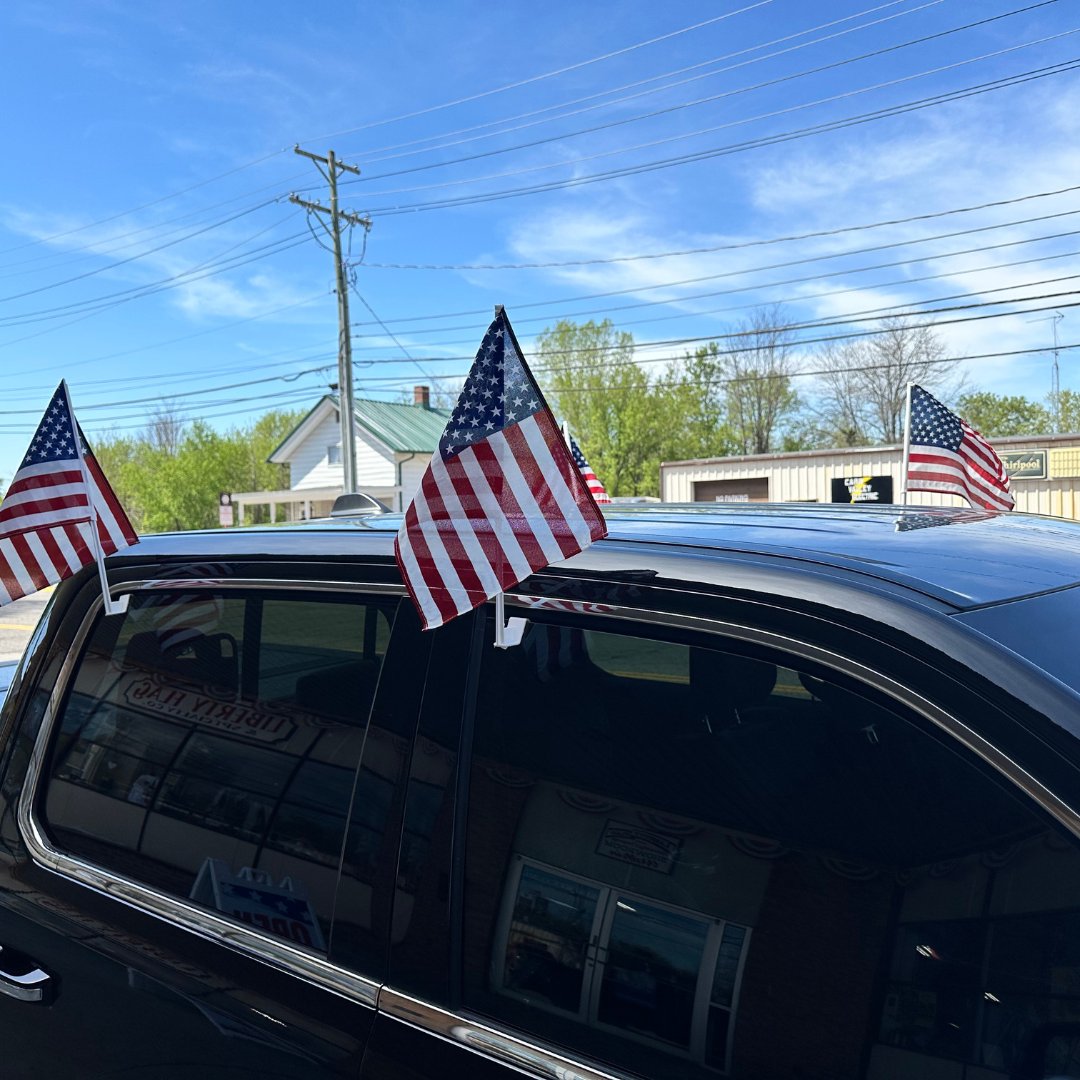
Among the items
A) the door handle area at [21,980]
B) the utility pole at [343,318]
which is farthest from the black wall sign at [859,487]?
the door handle area at [21,980]

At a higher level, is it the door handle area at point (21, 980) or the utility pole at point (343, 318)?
the utility pole at point (343, 318)

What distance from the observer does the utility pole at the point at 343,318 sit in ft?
94.2

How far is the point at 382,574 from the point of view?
1.71 meters

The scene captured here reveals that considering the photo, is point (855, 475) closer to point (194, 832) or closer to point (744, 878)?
point (194, 832)

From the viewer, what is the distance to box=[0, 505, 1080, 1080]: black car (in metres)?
1.11

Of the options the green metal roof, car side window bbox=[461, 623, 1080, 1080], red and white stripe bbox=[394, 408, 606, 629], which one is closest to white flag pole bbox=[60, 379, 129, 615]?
red and white stripe bbox=[394, 408, 606, 629]

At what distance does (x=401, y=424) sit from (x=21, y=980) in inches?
1934

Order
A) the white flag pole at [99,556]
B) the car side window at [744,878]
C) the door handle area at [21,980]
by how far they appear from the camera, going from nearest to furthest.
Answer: the car side window at [744,878]
the door handle area at [21,980]
the white flag pole at [99,556]

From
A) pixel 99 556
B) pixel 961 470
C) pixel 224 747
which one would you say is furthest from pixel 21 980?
pixel 961 470

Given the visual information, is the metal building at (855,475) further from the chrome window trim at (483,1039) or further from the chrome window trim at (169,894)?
the chrome window trim at (483,1039)

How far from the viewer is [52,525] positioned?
2.23m

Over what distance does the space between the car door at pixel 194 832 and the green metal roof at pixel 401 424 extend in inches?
1722

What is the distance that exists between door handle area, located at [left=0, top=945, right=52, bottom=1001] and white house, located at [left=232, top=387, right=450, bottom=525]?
4307cm

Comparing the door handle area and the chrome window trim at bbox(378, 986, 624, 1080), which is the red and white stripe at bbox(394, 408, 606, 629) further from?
the door handle area
